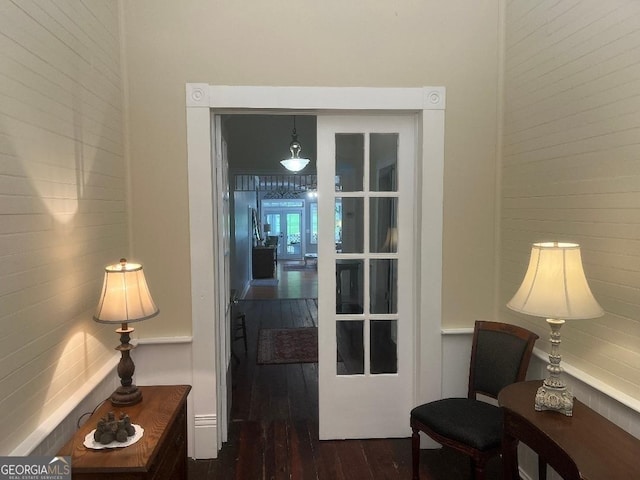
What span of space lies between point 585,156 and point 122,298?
2.12 m

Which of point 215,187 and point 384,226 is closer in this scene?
point 215,187

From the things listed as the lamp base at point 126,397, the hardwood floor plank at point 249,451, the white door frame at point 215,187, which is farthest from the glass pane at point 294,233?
the lamp base at point 126,397

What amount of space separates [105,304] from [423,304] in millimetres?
1797

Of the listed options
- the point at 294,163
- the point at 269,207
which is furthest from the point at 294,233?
the point at 294,163

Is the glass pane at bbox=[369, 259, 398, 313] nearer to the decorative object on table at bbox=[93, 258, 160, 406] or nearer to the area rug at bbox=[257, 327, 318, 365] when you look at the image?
the decorative object on table at bbox=[93, 258, 160, 406]

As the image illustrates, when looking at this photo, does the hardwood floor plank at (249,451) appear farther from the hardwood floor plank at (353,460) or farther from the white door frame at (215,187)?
the hardwood floor plank at (353,460)

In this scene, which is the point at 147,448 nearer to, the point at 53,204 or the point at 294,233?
the point at 53,204

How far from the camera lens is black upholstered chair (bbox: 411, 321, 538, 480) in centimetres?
210

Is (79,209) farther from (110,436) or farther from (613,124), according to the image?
(613,124)

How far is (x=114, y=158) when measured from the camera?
2.42 metres

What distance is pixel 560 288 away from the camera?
1.71 metres

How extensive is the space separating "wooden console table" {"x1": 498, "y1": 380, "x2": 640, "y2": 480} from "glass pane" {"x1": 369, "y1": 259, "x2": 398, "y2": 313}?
39.8 inches

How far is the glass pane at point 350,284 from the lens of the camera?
2.87 m

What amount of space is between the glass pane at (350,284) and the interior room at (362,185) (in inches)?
0.5
